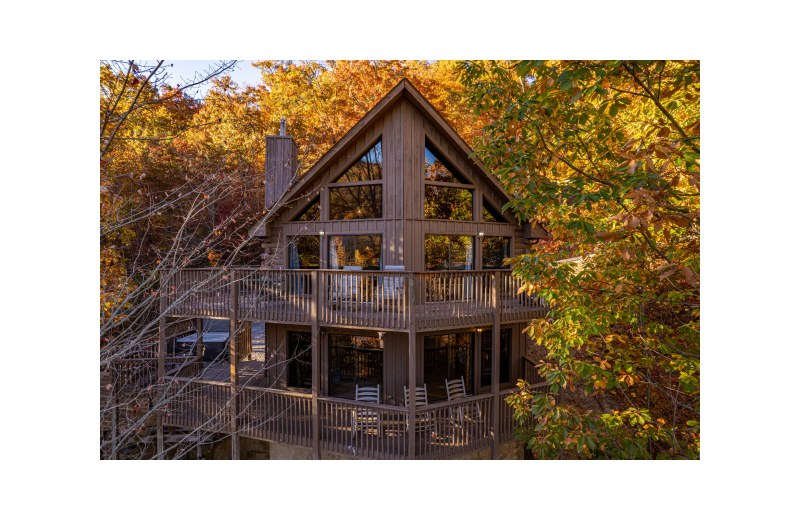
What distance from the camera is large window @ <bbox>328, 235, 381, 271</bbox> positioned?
720cm

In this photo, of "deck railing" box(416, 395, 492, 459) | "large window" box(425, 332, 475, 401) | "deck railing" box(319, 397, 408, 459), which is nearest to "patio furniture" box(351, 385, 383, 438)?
"deck railing" box(319, 397, 408, 459)

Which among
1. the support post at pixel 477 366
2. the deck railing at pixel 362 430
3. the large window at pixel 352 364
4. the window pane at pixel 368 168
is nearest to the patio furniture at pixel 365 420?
the deck railing at pixel 362 430

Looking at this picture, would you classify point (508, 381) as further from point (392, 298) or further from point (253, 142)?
point (253, 142)

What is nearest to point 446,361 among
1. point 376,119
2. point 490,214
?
point 490,214

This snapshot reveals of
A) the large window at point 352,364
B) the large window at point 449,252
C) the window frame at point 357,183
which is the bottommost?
the large window at point 352,364

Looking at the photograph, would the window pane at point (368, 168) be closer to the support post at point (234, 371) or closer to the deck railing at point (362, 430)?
the support post at point (234, 371)

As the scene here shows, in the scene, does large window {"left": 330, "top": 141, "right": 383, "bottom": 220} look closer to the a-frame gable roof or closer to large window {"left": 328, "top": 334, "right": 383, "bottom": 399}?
the a-frame gable roof

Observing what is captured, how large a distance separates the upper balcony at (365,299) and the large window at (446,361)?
1.44m

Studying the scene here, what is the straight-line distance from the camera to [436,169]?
24.2 ft

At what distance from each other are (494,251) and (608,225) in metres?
4.35

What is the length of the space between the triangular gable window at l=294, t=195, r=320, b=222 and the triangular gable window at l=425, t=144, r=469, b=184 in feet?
9.03

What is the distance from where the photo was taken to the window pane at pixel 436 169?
7.29 metres
